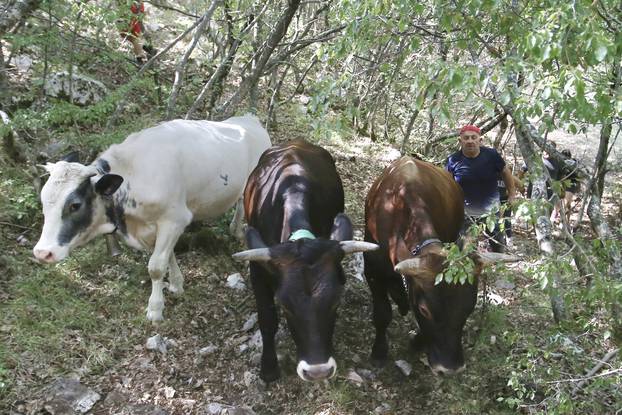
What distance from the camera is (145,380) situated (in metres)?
4.68

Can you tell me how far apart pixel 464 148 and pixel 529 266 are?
3.12 meters

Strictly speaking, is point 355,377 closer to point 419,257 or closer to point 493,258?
point 419,257

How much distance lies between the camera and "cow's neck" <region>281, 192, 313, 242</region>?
Answer: 4367 millimetres

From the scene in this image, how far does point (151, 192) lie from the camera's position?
5109 millimetres

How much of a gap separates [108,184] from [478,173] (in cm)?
426

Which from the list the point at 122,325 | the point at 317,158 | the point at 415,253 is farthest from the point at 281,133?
the point at 415,253

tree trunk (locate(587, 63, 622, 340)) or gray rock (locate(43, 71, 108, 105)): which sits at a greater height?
tree trunk (locate(587, 63, 622, 340))

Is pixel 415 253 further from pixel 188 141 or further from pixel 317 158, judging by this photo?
pixel 188 141

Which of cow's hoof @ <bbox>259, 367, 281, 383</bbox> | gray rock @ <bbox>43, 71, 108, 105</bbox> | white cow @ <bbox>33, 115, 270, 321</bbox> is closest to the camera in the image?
white cow @ <bbox>33, 115, 270, 321</bbox>

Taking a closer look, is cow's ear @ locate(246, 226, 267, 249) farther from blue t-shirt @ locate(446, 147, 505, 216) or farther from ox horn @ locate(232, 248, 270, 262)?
blue t-shirt @ locate(446, 147, 505, 216)

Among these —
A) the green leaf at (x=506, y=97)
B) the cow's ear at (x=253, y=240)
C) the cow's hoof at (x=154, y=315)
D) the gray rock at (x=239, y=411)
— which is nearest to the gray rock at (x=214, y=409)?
the gray rock at (x=239, y=411)

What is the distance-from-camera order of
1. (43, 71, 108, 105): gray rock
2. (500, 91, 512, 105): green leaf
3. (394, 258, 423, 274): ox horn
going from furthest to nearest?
1. (43, 71, 108, 105): gray rock
2. (394, 258, 423, 274): ox horn
3. (500, 91, 512, 105): green leaf

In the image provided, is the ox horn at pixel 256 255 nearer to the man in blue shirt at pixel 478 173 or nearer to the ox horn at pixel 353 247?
the ox horn at pixel 353 247

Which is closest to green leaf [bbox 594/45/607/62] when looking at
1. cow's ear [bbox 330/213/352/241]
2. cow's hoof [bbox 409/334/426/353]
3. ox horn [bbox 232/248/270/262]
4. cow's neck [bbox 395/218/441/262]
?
cow's neck [bbox 395/218/441/262]
